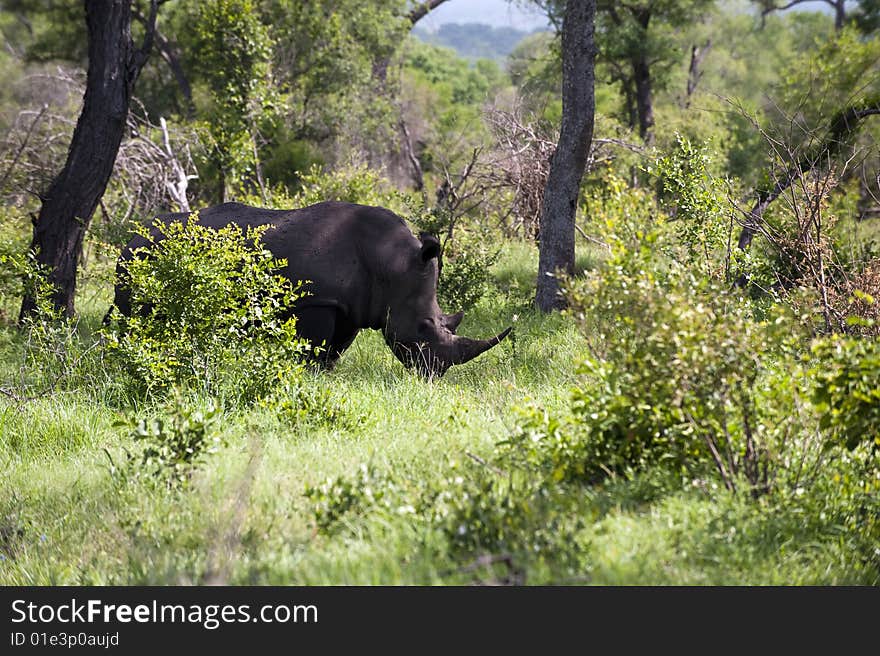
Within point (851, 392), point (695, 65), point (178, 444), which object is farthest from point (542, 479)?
point (695, 65)

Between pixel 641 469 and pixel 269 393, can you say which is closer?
pixel 641 469

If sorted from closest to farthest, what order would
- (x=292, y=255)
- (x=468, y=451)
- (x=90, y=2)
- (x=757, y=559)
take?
1. (x=757, y=559)
2. (x=468, y=451)
3. (x=292, y=255)
4. (x=90, y=2)

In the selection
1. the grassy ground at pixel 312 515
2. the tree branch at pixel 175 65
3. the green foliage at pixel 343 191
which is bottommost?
the grassy ground at pixel 312 515

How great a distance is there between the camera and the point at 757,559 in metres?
3.71

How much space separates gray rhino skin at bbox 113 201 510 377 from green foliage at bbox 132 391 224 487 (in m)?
2.50

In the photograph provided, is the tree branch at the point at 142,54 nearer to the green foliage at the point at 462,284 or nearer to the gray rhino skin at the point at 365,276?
the gray rhino skin at the point at 365,276

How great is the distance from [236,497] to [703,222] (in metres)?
5.01

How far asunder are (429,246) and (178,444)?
3.35 metres

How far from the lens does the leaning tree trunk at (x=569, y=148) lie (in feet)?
32.7

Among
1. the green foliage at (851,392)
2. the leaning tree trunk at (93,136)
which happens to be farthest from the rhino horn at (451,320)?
the leaning tree trunk at (93,136)

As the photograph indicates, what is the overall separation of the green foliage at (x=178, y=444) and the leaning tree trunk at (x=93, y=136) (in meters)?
5.17
